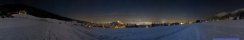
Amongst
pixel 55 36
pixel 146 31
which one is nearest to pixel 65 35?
pixel 55 36

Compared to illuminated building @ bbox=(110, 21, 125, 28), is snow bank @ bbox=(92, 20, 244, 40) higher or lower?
lower

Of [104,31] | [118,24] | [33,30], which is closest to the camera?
[33,30]

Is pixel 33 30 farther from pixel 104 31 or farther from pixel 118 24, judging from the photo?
pixel 118 24

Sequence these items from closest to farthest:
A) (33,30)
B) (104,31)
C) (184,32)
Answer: (184,32), (33,30), (104,31)

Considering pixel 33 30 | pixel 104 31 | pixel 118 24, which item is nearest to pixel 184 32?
pixel 104 31

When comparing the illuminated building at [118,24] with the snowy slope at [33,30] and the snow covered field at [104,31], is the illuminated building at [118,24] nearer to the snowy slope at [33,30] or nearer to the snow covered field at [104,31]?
the snow covered field at [104,31]

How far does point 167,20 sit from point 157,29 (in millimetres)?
1240

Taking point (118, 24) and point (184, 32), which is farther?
point (118, 24)

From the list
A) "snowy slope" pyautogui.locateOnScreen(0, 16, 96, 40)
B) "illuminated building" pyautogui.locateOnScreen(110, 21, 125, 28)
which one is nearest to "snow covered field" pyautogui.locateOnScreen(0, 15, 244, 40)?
"snowy slope" pyautogui.locateOnScreen(0, 16, 96, 40)

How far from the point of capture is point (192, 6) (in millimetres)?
5855

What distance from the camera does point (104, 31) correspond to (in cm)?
477

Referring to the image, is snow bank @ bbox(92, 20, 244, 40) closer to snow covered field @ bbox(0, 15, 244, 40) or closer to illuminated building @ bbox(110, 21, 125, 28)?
snow covered field @ bbox(0, 15, 244, 40)

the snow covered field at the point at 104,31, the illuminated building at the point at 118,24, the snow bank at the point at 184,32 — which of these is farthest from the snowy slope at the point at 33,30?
the illuminated building at the point at 118,24

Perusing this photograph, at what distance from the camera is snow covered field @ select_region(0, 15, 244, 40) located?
13.9 ft
